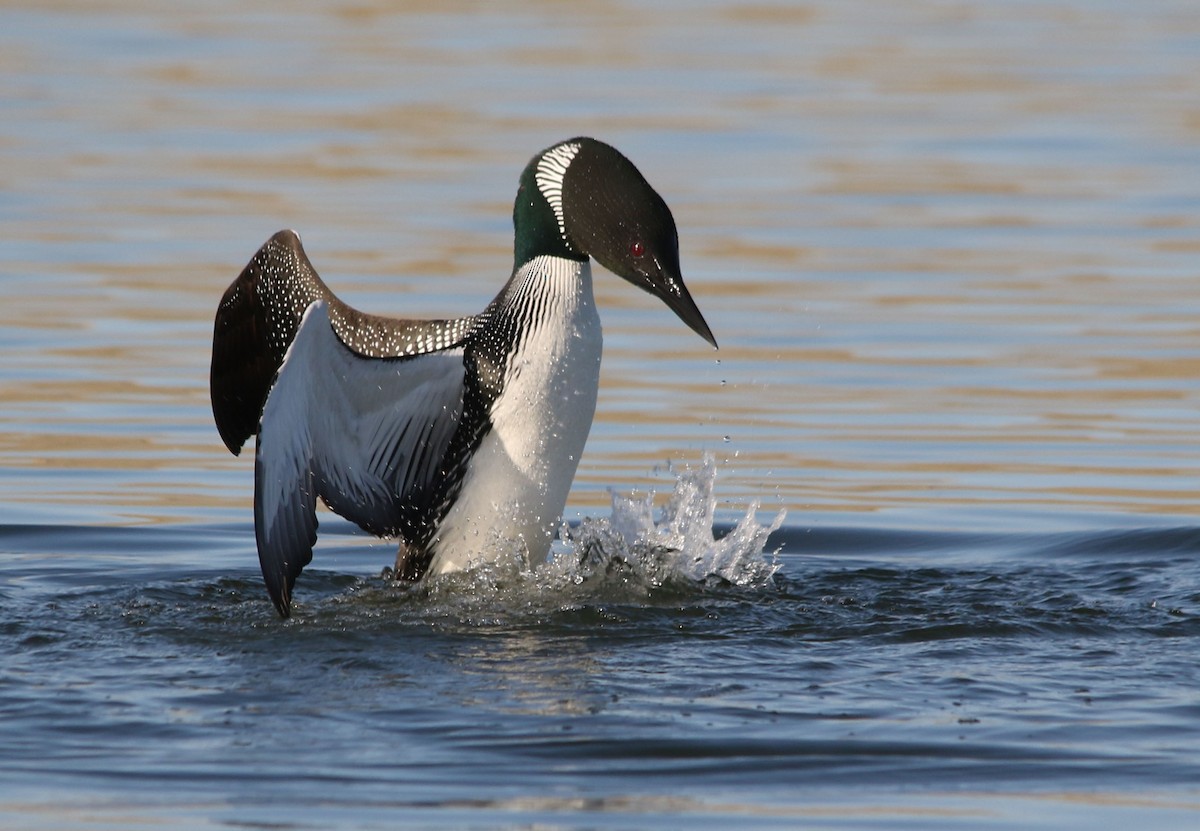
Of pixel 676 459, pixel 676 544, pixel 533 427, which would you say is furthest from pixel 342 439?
pixel 676 459

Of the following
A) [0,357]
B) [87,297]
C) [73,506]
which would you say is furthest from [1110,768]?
[87,297]

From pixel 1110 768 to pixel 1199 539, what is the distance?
290 centimetres

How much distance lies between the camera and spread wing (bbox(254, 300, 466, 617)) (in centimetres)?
582

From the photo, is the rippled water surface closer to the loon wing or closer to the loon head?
the loon wing

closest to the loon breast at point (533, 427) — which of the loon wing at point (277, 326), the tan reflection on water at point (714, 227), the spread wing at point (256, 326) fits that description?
the loon wing at point (277, 326)

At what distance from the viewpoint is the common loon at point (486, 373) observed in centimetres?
Answer: 627

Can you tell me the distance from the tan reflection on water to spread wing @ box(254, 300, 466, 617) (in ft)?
6.00

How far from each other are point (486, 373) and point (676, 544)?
84cm

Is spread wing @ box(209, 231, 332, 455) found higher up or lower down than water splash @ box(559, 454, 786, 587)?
higher up

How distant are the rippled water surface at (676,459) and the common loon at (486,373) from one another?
0.79ft

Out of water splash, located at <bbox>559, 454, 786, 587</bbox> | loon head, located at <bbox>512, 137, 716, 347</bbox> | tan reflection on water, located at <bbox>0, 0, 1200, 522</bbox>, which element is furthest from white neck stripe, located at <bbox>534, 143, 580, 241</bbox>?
tan reflection on water, located at <bbox>0, 0, 1200, 522</bbox>

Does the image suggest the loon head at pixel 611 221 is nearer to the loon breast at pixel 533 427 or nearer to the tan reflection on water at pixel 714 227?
the loon breast at pixel 533 427

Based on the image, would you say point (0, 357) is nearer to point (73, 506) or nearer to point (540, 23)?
point (73, 506)

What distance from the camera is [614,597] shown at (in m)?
6.44
